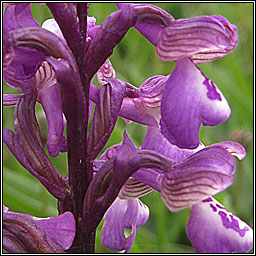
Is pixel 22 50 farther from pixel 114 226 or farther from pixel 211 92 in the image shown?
pixel 114 226

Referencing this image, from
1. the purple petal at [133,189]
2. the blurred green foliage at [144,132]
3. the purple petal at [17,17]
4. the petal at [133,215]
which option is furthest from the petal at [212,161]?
the blurred green foliage at [144,132]

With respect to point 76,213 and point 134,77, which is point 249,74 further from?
point 76,213

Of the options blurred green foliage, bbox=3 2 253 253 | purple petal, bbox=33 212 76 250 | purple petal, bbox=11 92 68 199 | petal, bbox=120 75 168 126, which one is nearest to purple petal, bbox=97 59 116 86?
petal, bbox=120 75 168 126

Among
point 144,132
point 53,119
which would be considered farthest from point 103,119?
point 144,132

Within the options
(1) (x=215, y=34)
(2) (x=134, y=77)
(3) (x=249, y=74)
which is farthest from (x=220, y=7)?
(1) (x=215, y=34)

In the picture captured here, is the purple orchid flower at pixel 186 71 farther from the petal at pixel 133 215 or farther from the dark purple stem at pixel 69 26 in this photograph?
the petal at pixel 133 215
